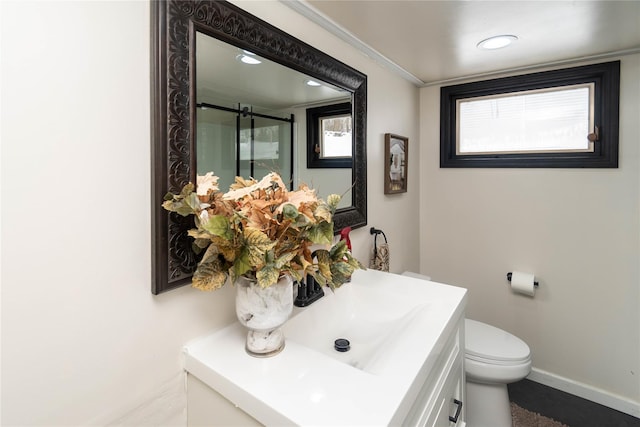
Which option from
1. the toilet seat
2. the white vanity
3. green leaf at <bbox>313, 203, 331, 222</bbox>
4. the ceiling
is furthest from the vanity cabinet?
the ceiling

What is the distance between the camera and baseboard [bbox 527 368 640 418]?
1.89 m

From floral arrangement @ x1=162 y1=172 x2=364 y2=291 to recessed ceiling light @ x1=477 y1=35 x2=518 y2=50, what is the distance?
4.35ft

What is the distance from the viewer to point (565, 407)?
6.43 ft

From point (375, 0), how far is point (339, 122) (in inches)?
19.8

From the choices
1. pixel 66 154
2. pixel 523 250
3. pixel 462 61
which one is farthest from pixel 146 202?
pixel 523 250

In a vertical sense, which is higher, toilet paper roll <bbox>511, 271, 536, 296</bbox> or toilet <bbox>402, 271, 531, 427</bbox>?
toilet paper roll <bbox>511, 271, 536, 296</bbox>

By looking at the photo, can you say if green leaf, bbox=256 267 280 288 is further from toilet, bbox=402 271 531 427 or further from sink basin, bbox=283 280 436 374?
toilet, bbox=402 271 531 427

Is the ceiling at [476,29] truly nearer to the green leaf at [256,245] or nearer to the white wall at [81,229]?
the white wall at [81,229]

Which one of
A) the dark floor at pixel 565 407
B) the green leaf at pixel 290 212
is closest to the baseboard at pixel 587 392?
the dark floor at pixel 565 407

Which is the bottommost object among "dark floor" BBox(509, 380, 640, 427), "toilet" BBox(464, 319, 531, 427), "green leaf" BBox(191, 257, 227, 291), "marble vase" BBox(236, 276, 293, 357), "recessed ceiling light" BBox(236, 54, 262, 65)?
"dark floor" BBox(509, 380, 640, 427)

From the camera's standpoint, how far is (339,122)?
61.5 inches

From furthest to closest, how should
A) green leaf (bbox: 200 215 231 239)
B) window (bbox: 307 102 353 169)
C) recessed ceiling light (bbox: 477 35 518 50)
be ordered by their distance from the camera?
recessed ceiling light (bbox: 477 35 518 50) < window (bbox: 307 102 353 169) < green leaf (bbox: 200 215 231 239)

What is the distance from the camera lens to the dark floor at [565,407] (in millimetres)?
1849

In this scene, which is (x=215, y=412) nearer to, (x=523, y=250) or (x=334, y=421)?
(x=334, y=421)
